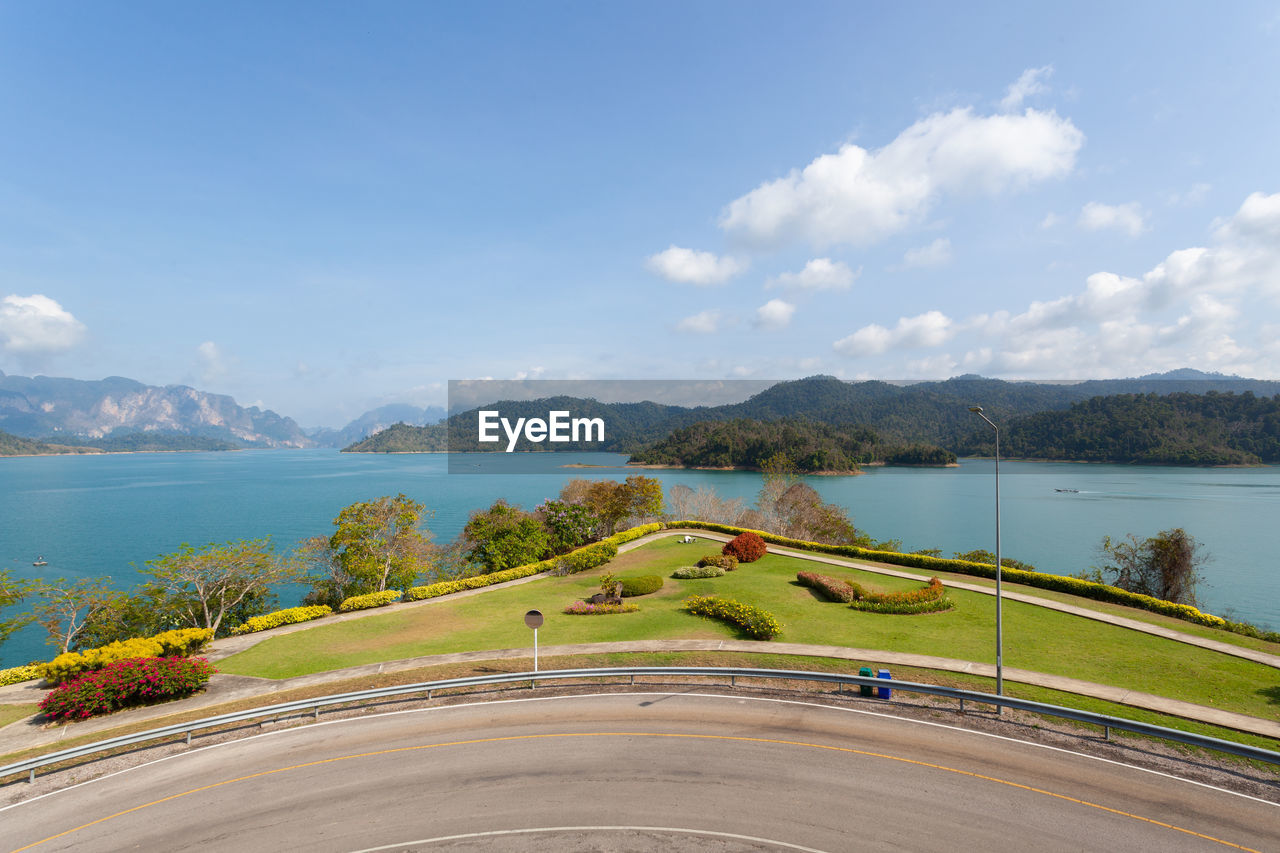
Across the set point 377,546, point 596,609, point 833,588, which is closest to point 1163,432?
point 833,588

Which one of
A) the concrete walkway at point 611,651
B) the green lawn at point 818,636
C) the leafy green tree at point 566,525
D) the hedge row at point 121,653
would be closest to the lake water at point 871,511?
the leafy green tree at point 566,525

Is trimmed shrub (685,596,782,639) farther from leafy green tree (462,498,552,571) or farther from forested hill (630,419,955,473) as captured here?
forested hill (630,419,955,473)

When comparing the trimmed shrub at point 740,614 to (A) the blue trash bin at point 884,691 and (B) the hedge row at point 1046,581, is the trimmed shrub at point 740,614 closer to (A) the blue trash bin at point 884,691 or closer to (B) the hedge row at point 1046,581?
(A) the blue trash bin at point 884,691

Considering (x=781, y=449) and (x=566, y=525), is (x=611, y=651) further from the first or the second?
(x=781, y=449)

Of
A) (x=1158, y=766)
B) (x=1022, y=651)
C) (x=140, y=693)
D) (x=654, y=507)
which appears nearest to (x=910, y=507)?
(x=654, y=507)

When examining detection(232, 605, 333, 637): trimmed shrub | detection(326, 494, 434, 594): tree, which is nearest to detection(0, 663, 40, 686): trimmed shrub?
detection(232, 605, 333, 637): trimmed shrub
